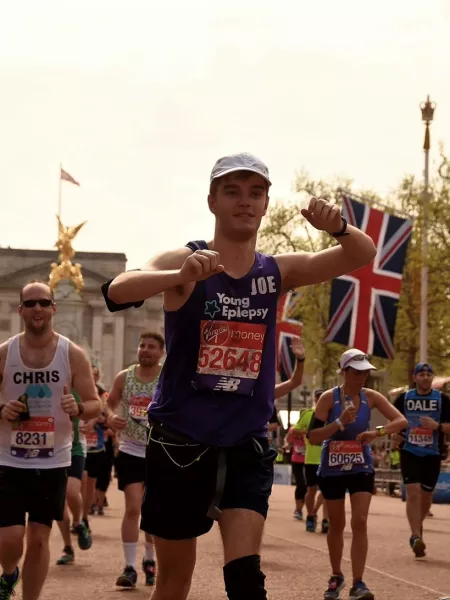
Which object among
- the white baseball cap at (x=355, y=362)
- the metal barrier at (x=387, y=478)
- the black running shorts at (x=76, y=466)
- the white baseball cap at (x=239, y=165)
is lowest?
the metal barrier at (x=387, y=478)

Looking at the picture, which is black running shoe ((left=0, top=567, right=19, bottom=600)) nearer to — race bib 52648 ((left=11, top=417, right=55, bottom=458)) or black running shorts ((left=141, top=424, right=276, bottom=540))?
race bib 52648 ((left=11, top=417, right=55, bottom=458))

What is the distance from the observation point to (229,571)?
659cm

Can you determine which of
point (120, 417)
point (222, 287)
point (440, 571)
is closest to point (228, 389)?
point (222, 287)

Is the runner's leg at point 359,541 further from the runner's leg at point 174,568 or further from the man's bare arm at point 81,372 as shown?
the runner's leg at point 174,568

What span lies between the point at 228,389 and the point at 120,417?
7.14 meters

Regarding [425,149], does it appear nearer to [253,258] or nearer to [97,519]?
[97,519]

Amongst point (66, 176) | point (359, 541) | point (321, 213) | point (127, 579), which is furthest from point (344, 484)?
point (66, 176)

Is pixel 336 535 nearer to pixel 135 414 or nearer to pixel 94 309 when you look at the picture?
pixel 135 414

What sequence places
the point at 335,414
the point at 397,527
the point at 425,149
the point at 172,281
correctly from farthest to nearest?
the point at 425,149
the point at 397,527
the point at 335,414
the point at 172,281

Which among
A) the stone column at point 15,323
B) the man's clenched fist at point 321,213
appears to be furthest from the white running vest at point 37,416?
the stone column at point 15,323

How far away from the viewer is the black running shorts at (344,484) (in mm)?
12570

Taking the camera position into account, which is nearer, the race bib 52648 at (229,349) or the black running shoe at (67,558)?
the race bib 52648 at (229,349)

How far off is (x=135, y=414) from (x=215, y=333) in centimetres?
706

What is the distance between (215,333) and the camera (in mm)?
6852
